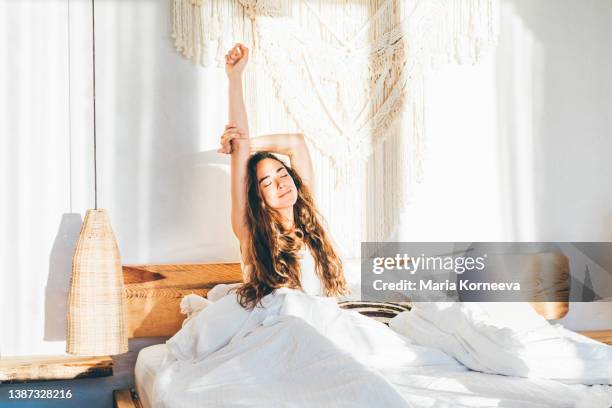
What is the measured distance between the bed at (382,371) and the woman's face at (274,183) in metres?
0.30

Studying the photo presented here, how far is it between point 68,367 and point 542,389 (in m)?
1.57

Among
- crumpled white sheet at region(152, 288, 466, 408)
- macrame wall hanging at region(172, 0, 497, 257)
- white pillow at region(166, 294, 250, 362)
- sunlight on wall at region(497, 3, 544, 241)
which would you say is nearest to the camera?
crumpled white sheet at region(152, 288, 466, 408)

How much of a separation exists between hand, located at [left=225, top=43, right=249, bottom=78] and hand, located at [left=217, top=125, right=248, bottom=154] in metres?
0.20

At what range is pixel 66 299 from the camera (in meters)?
2.89

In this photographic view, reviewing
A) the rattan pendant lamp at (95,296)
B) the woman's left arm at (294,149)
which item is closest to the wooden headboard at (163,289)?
the rattan pendant lamp at (95,296)

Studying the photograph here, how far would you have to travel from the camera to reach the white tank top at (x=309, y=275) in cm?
287

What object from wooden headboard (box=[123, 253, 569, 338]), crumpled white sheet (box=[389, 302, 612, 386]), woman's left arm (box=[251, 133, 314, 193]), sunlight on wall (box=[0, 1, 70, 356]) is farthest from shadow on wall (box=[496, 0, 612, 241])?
sunlight on wall (box=[0, 1, 70, 356])

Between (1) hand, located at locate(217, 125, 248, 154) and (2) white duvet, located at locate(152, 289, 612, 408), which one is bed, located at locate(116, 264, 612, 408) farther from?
(1) hand, located at locate(217, 125, 248, 154)

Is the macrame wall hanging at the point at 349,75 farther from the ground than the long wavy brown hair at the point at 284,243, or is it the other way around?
the macrame wall hanging at the point at 349,75

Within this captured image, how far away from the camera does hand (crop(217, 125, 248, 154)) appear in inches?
115

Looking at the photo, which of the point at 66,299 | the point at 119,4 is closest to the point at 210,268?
the point at 66,299

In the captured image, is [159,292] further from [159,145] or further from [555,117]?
[555,117]

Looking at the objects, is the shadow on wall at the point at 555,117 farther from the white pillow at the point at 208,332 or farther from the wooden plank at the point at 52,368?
the wooden plank at the point at 52,368

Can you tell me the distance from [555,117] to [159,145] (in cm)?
164
